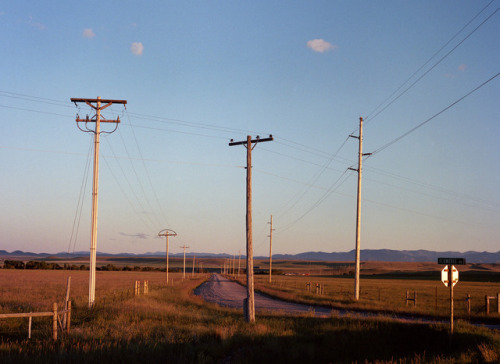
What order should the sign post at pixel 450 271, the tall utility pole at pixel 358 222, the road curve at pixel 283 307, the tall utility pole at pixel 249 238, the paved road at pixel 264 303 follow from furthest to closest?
the tall utility pole at pixel 358 222 → the paved road at pixel 264 303 → the road curve at pixel 283 307 → the tall utility pole at pixel 249 238 → the sign post at pixel 450 271

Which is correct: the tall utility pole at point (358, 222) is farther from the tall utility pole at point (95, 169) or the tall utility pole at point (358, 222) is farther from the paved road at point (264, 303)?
the tall utility pole at point (95, 169)

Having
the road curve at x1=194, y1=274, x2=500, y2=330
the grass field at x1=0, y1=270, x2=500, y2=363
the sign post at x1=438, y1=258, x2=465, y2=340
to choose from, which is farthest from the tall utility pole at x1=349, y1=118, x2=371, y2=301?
the sign post at x1=438, y1=258, x2=465, y2=340

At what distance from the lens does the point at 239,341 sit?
17719 mm

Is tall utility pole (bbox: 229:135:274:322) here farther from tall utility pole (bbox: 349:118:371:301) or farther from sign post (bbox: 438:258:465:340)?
tall utility pole (bbox: 349:118:371:301)

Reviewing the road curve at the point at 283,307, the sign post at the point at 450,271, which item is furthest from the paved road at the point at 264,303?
the sign post at the point at 450,271

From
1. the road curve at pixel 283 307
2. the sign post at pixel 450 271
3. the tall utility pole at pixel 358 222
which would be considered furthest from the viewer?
the tall utility pole at pixel 358 222

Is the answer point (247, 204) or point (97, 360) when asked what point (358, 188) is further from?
point (97, 360)

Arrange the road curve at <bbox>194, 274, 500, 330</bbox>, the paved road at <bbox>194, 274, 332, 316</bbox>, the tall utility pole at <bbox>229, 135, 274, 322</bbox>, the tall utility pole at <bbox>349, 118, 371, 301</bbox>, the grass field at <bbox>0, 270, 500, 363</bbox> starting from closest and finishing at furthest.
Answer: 1. the grass field at <bbox>0, 270, 500, 363</bbox>
2. the tall utility pole at <bbox>229, 135, 274, 322</bbox>
3. the road curve at <bbox>194, 274, 500, 330</bbox>
4. the paved road at <bbox>194, 274, 332, 316</bbox>
5. the tall utility pole at <bbox>349, 118, 371, 301</bbox>

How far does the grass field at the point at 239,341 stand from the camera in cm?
1486

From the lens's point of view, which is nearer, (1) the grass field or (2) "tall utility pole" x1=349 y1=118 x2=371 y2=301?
(1) the grass field

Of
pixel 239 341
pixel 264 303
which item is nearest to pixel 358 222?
pixel 264 303

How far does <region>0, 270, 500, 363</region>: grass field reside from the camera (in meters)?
14.9

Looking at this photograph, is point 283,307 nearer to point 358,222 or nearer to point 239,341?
point 358,222

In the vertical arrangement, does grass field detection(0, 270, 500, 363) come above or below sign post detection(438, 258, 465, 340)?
below
